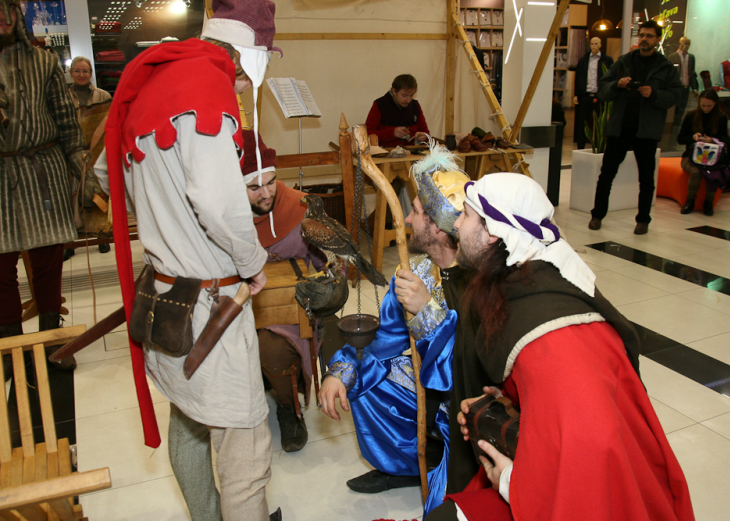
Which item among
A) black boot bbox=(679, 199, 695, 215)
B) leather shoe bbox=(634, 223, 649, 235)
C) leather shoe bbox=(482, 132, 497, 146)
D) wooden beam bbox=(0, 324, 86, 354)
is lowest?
leather shoe bbox=(634, 223, 649, 235)

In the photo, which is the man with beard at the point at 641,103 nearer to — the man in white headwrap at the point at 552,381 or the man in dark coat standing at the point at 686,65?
the man in dark coat standing at the point at 686,65

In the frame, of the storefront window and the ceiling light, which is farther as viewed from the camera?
the ceiling light

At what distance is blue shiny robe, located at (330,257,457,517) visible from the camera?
1.80 m

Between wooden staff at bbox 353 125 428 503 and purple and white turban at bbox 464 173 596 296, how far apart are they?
40 centimetres

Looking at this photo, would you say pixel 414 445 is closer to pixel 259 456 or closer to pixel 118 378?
pixel 259 456

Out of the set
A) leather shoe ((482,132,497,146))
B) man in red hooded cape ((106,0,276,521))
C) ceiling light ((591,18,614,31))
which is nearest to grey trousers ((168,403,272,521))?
man in red hooded cape ((106,0,276,521))

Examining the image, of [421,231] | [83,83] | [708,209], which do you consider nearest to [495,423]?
[421,231]

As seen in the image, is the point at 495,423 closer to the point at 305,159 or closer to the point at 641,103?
the point at 305,159

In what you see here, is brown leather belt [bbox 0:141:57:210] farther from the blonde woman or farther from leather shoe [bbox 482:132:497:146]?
leather shoe [bbox 482:132:497:146]

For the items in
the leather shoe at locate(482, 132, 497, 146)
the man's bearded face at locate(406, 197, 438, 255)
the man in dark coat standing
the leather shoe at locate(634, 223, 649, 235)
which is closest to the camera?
the man's bearded face at locate(406, 197, 438, 255)

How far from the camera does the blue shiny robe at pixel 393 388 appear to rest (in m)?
1.80

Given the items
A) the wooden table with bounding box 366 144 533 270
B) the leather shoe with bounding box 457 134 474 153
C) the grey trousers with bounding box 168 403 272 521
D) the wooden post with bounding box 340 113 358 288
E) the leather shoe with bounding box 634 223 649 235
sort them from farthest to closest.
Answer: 1. the leather shoe with bounding box 634 223 649 235
2. the leather shoe with bounding box 457 134 474 153
3. the wooden table with bounding box 366 144 533 270
4. the wooden post with bounding box 340 113 358 288
5. the grey trousers with bounding box 168 403 272 521

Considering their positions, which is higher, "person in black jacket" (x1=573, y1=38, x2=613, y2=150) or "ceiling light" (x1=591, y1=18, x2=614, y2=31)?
"ceiling light" (x1=591, y1=18, x2=614, y2=31)

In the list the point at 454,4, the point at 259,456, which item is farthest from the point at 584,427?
the point at 454,4
